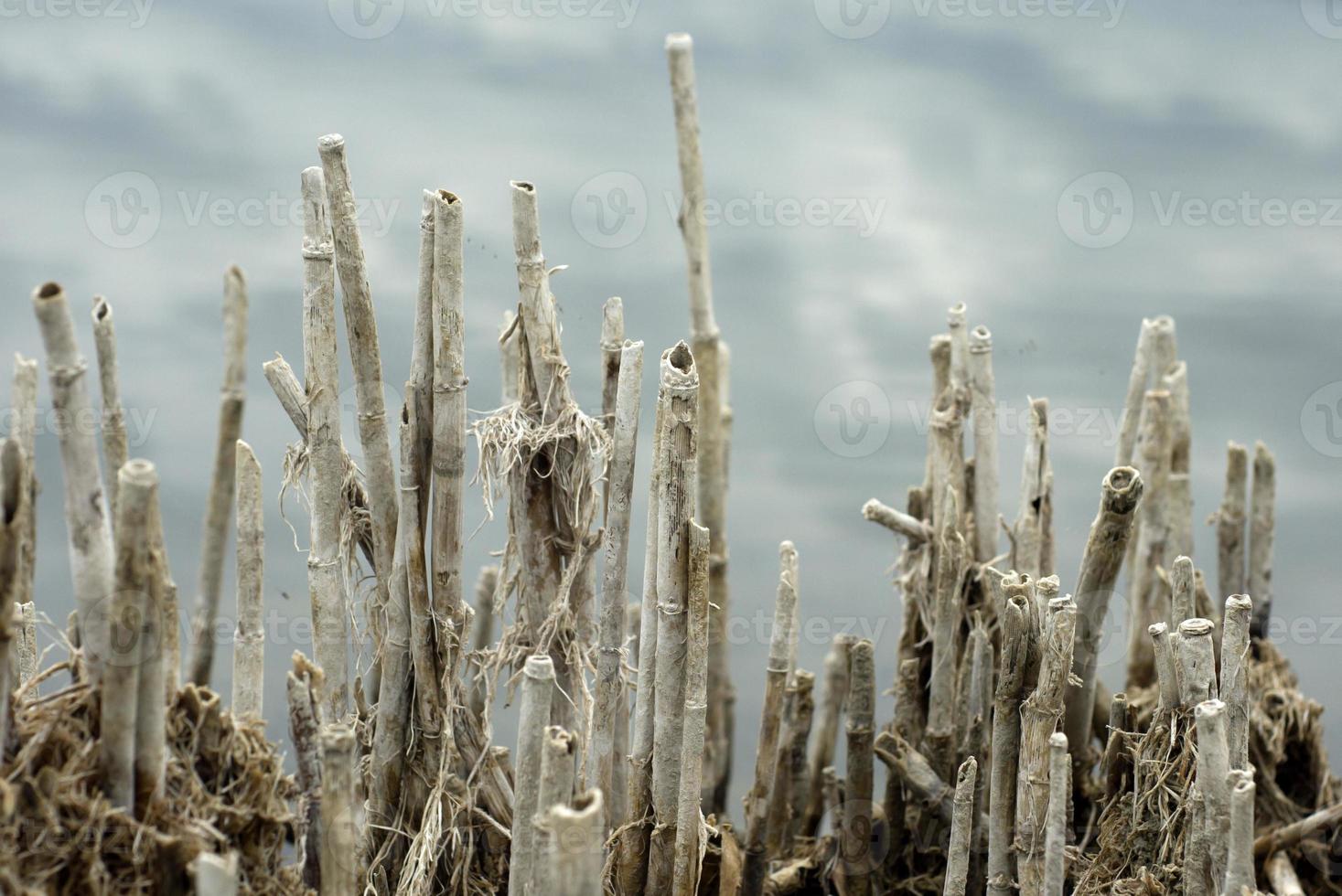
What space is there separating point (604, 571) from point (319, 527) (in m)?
0.79

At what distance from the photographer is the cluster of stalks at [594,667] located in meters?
2.62

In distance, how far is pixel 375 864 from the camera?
151 inches

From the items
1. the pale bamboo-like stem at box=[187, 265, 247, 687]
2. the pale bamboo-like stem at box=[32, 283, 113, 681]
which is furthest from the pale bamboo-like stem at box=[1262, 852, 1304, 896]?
the pale bamboo-like stem at box=[187, 265, 247, 687]

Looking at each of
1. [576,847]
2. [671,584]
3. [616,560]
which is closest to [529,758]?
[576,847]

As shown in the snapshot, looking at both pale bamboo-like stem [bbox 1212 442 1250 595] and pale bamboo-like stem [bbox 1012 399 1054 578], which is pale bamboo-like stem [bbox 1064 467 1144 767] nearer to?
pale bamboo-like stem [bbox 1012 399 1054 578]

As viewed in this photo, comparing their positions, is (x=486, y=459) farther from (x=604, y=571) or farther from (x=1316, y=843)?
(x=1316, y=843)

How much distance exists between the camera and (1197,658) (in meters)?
3.38

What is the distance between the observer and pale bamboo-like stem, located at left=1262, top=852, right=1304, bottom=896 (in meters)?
4.28

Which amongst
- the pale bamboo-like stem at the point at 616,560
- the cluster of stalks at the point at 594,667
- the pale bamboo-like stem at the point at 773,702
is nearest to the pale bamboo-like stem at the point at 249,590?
the cluster of stalks at the point at 594,667

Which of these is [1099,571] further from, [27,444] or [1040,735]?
[27,444]

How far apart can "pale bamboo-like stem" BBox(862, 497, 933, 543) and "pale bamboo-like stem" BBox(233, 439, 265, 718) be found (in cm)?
202

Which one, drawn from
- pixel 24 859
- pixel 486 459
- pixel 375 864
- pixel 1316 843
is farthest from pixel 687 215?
pixel 24 859

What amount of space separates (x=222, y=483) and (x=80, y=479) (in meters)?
3.76

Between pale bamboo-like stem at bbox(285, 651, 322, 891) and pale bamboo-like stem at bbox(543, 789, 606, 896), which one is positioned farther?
pale bamboo-like stem at bbox(285, 651, 322, 891)
